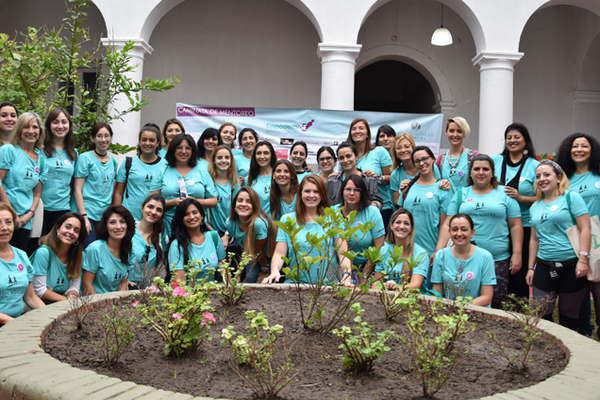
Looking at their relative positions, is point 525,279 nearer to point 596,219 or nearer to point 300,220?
point 596,219

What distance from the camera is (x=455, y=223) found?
4695mm

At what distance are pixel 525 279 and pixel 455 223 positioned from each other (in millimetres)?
1195

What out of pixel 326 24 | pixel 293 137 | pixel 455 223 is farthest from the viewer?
pixel 326 24

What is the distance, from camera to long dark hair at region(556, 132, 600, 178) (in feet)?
17.5

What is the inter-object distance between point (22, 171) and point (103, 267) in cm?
119

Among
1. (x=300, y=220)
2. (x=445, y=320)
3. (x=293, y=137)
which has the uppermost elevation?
(x=293, y=137)

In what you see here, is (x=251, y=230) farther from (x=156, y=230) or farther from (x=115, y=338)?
(x=115, y=338)

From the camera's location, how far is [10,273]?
14.0 feet

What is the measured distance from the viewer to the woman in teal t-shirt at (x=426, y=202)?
5656mm

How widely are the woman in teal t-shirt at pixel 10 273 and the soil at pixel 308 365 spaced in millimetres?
1251

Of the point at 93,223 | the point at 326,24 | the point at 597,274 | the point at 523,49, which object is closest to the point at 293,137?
the point at 326,24

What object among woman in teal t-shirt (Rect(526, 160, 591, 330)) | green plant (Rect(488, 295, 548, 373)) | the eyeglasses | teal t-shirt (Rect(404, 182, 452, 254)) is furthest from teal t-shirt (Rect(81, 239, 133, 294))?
woman in teal t-shirt (Rect(526, 160, 591, 330))

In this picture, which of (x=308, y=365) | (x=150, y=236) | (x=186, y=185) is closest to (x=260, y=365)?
(x=308, y=365)

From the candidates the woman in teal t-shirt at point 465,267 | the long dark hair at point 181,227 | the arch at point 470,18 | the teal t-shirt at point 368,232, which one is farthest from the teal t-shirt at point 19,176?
the arch at point 470,18
